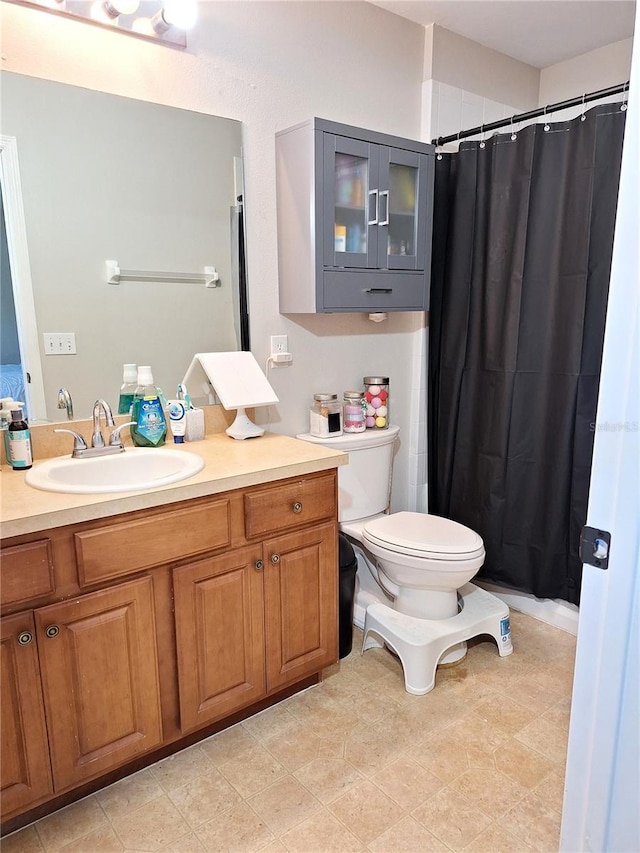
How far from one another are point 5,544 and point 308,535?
86cm

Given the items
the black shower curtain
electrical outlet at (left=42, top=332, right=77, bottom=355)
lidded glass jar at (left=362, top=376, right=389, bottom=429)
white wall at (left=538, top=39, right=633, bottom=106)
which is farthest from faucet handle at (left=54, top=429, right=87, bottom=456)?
white wall at (left=538, top=39, right=633, bottom=106)

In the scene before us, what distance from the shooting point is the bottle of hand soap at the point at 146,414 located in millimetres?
1881

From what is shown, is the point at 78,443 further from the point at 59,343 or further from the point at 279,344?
the point at 279,344

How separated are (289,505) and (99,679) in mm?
677

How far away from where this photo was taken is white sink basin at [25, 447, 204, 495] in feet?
5.17

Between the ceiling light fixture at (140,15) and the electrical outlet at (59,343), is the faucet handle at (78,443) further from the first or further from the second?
the ceiling light fixture at (140,15)

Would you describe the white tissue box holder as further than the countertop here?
Yes

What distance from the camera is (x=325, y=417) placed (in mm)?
2303

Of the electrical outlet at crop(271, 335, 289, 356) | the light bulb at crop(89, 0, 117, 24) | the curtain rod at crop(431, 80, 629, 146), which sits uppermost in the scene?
the light bulb at crop(89, 0, 117, 24)

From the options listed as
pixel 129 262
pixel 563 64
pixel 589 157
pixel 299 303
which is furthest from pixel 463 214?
pixel 129 262

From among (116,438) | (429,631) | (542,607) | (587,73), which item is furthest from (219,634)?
(587,73)

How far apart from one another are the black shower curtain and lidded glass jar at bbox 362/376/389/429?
0.34 metres

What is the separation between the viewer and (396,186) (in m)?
2.25

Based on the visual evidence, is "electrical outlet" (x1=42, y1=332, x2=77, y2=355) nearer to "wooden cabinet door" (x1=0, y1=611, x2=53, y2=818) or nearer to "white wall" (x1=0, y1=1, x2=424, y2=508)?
"white wall" (x1=0, y1=1, x2=424, y2=508)
